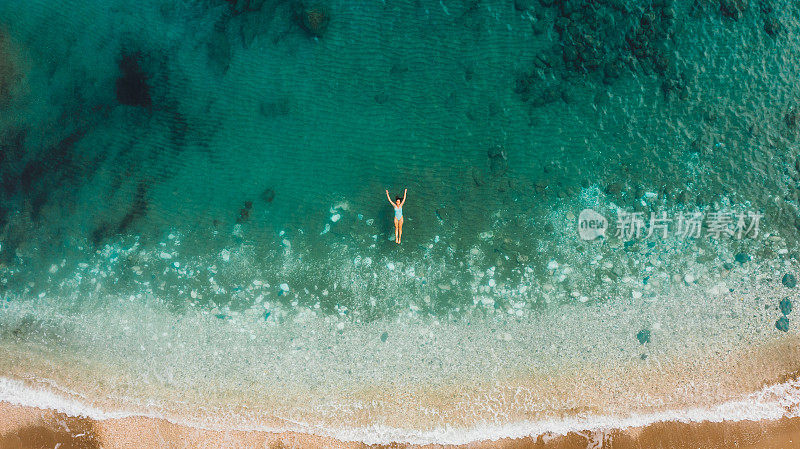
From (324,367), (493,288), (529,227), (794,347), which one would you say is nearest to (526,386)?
(493,288)

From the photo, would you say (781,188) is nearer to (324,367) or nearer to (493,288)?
(493,288)

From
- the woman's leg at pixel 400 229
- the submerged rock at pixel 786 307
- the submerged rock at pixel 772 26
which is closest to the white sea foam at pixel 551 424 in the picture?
the submerged rock at pixel 786 307

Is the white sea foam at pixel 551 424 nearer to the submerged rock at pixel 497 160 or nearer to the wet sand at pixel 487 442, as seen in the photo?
the wet sand at pixel 487 442

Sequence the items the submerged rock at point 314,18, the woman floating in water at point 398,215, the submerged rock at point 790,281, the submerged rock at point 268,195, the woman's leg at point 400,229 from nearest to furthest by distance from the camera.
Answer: the woman floating in water at point 398,215 → the woman's leg at point 400,229 → the submerged rock at point 790,281 → the submerged rock at point 314,18 → the submerged rock at point 268,195

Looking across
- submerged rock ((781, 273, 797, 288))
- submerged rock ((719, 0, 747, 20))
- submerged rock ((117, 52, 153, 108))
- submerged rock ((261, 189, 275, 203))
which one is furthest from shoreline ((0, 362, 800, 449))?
submerged rock ((719, 0, 747, 20))

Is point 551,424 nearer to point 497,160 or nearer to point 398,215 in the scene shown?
point 398,215

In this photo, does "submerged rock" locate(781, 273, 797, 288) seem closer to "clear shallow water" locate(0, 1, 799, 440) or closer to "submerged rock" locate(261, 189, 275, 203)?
"clear shallow water" locate(0, 1, 799, 440)

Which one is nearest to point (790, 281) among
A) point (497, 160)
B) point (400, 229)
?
point (497, 160)
